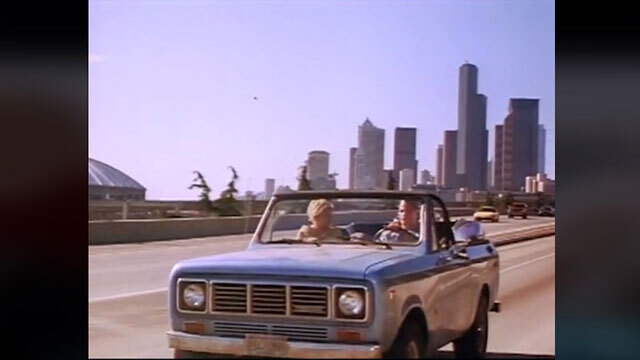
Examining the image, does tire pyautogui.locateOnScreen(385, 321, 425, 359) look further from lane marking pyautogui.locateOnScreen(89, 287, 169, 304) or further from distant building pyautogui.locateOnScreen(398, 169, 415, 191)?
lane marking pyautogui.locateOnScreen(89, 287, 169, 304)

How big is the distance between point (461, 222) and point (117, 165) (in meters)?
1.40

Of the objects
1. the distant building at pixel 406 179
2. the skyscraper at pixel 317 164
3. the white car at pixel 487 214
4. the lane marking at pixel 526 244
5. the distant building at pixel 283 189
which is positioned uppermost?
the skyscraper at pixel 317 164

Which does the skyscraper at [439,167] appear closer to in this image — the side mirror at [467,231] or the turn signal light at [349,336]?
the side mirror at [467,231]

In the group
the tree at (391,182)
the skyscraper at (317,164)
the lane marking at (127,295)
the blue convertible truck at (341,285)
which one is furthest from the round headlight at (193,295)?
the tree at (391,182)

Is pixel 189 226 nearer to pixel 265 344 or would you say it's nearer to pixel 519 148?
pixel 265 344

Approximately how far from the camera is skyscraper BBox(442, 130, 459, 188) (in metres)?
3.06

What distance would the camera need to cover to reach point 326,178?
3.10m

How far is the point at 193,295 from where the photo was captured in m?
2.86

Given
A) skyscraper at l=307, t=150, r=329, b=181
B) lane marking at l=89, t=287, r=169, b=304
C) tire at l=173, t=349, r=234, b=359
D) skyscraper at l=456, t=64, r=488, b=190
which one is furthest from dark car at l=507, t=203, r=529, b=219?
lane marking at l=89, t=287, r=169, b=304

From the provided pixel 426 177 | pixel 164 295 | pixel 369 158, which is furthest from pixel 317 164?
pixel 164 295

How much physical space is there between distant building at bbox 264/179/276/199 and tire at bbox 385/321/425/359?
728mm

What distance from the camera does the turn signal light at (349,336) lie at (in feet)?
8.93

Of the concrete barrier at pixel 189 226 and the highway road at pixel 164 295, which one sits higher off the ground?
the concrete barrier at pixel 189 226

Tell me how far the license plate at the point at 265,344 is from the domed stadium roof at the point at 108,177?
2.54 ft
